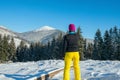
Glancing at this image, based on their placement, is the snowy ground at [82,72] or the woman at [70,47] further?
the snowy ground at [82,72]

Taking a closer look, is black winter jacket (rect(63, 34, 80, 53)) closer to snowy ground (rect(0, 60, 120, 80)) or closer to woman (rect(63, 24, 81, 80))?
woman (rect(63, 24, 81, 80))

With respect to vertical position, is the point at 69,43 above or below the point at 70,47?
above

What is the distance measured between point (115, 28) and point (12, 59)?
118 feet

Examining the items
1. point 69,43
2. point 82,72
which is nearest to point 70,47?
point 69,43

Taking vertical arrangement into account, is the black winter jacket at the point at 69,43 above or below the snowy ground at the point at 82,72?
above

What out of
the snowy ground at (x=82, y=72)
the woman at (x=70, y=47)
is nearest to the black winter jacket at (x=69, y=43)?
the woman at (x=70, y=47)

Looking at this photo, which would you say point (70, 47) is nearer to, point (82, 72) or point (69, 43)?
point (69, 43)

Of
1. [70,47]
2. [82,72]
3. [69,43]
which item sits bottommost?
[82,72]

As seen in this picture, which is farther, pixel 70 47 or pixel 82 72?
pixel 82 72

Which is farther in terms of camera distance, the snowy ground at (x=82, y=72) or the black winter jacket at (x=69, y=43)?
the snowy ground at (x=82, y=72)

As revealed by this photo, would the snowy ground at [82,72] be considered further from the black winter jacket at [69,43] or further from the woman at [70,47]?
the black winter jacket at [69,43]

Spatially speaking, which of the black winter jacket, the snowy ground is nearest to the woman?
the black winter jacket

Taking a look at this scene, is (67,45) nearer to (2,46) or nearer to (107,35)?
(107,35)

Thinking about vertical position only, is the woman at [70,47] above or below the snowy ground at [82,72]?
above
